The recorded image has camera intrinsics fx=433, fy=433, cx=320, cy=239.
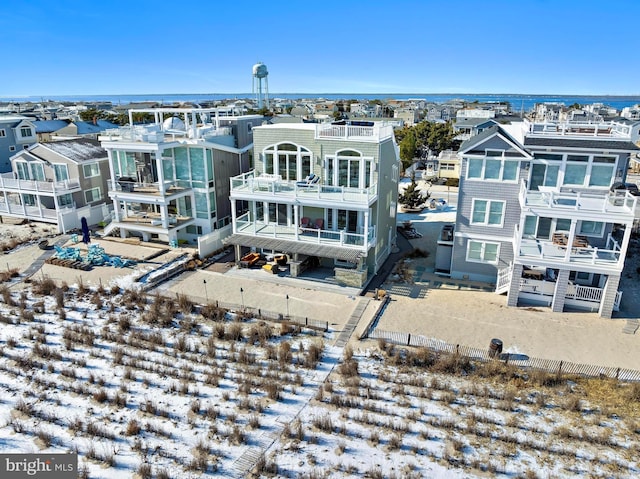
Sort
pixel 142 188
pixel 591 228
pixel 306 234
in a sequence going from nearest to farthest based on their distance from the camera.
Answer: pixel 591 228
pixel 306 234
pixel 142 188

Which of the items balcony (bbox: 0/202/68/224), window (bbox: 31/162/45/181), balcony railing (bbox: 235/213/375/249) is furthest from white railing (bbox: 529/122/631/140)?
window (bbox: 31/162/45/181)

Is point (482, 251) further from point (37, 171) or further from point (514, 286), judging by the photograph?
point (37, 171)

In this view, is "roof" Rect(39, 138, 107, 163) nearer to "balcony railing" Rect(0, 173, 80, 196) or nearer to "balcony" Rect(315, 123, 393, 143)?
"balcony railing" Rect(0, 173, 80, 196)

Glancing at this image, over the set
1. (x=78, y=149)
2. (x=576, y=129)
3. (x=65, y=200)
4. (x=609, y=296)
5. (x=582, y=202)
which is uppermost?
(x=576, y=129)

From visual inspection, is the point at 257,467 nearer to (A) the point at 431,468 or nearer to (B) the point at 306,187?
(A) the point at 431,468

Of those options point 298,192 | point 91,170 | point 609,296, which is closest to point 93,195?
point 91,170

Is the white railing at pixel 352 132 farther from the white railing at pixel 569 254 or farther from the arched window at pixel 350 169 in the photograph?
the white railing at pixel 569 254

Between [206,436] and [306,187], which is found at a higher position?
[306,187]

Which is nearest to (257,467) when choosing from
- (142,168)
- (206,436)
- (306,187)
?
(206,436)
